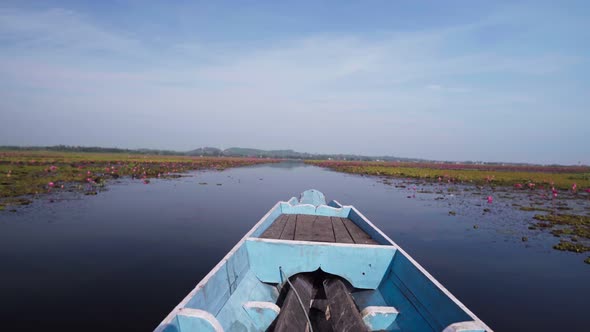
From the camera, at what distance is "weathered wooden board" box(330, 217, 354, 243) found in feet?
14.9

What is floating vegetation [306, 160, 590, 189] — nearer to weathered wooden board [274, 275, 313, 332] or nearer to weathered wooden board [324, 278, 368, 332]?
weathered wooden board [324, 278, 368, 332]

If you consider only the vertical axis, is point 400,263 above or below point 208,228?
above

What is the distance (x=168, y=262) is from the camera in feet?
23.2

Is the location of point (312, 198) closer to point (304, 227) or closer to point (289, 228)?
point (304, 227)

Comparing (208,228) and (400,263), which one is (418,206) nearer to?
(208,228)

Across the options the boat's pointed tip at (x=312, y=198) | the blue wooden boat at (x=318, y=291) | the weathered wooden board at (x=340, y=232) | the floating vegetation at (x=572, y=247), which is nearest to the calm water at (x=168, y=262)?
the floating vegetation at (x=572, y=247)

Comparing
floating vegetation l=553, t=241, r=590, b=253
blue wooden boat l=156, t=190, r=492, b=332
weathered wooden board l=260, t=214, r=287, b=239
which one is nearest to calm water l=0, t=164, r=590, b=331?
floating vegetation l=553, t=241, r=590, b=253

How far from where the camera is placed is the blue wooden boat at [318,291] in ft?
8.05

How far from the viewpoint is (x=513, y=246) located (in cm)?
942

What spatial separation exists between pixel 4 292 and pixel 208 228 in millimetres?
5569

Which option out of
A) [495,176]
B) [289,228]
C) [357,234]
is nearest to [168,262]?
[289,228]

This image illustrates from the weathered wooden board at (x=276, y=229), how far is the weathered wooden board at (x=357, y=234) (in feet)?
3.99

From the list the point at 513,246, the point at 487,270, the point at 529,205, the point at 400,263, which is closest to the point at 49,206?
the point at 400,263

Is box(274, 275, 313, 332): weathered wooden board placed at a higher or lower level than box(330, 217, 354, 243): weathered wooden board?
lower
